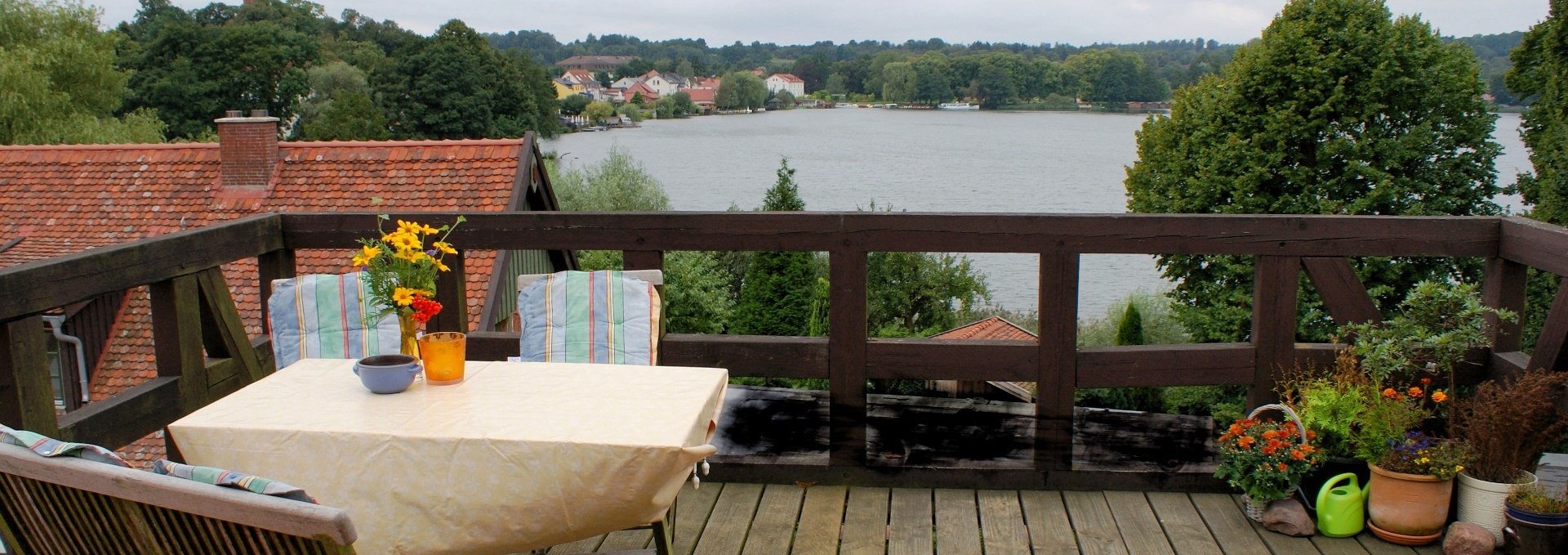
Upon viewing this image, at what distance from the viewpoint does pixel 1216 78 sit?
16.6 metres

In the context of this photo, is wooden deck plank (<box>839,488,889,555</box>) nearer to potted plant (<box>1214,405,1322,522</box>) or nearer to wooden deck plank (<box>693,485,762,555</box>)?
wooden deck plank (<box>693,485,762,555</box>)

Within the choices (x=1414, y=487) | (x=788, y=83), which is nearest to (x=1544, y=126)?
(x=1414, y=487)

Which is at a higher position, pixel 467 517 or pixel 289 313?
pixel 289 313

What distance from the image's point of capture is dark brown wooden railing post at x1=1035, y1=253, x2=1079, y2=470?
3.28m

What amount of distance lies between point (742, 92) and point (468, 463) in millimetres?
34056

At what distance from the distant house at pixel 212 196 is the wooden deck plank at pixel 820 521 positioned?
866 cm

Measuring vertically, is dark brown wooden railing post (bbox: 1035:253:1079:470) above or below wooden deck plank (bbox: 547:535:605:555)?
above

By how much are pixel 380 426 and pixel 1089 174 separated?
3072cm

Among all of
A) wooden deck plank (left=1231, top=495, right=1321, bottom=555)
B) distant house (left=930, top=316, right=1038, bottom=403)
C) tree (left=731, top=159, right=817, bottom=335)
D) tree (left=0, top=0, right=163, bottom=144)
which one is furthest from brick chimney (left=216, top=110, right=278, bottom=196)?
tree (left=0, top=0, right=163, bottom=144)

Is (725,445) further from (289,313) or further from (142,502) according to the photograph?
(142,502)

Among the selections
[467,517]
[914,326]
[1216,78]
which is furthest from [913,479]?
[914,326]

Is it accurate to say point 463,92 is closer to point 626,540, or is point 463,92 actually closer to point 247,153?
point 247,153

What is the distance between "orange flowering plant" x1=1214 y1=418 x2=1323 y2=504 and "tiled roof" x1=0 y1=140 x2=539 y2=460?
9.81 meters

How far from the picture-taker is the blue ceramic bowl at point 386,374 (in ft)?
7.82
